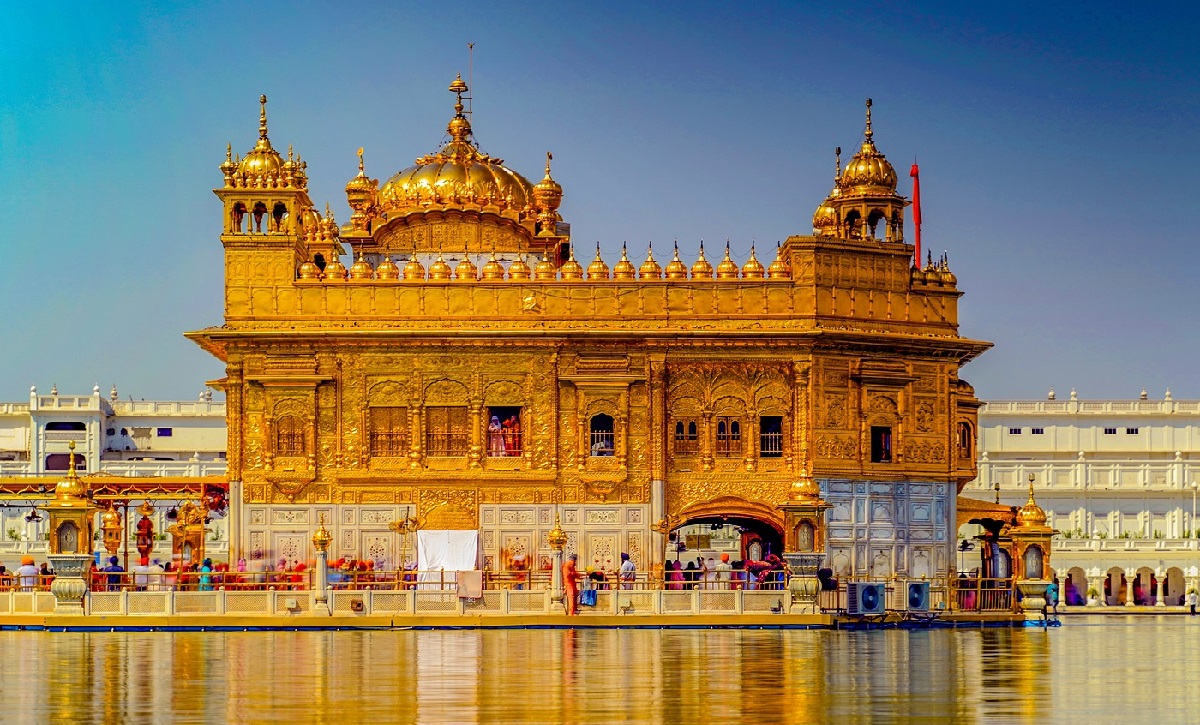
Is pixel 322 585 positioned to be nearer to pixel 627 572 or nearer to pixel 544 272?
pixel 627 572

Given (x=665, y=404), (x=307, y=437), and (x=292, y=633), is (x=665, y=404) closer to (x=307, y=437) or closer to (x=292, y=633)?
(x=307, y=437)

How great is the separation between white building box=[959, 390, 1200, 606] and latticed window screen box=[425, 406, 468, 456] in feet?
120

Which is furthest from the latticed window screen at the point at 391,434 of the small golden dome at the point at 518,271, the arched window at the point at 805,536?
the arched window at the point at 805,536

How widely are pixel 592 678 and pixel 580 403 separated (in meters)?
18.2

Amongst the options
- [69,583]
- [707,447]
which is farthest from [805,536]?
[69,583]

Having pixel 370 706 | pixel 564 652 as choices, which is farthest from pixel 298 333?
pixel 370 706

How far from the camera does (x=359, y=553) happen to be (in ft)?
139

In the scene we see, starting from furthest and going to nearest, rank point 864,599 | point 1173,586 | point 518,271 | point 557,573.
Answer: point 1173,586, point 518,271, point 864,599, point 557,573

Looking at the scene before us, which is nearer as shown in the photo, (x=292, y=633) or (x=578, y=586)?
(x=292, y=633)

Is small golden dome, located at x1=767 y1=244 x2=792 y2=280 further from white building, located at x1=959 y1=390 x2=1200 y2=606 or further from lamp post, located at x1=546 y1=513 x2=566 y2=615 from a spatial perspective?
white building, located at x1=959 y1=390 x2=1200 y2=606

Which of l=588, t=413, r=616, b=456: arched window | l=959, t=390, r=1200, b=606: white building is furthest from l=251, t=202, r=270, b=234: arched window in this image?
l=959, t=390, r=1200, b=606: white building

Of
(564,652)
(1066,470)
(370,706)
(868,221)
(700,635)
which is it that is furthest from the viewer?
(1066,470)

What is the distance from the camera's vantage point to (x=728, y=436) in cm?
4259

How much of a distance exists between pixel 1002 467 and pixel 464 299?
54.2 metres
